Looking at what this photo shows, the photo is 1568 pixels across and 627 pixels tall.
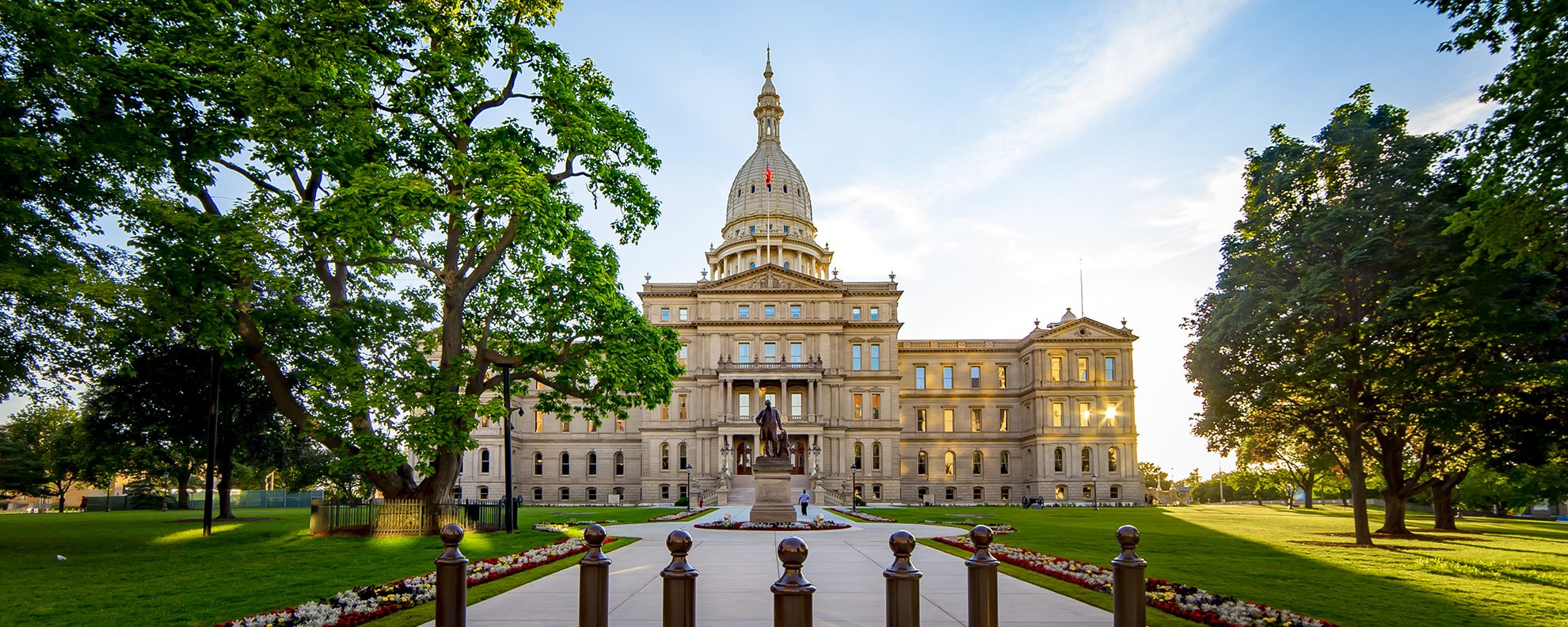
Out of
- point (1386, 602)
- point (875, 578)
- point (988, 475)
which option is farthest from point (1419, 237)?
point (988, 475)

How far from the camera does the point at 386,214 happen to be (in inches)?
779

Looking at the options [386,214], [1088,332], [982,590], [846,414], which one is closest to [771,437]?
[386,214]

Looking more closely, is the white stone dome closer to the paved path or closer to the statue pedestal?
the statue pedestal

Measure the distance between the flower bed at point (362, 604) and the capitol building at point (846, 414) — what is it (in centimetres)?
5199

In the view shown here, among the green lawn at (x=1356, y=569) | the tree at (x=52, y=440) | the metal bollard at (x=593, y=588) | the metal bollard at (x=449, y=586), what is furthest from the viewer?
the tree at (x=52, y=440)

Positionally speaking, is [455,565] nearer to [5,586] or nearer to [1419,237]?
[5,586]

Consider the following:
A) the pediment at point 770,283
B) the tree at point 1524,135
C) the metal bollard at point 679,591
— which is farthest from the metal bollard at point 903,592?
the pediment at point 770,283

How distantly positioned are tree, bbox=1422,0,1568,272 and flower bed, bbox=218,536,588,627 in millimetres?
14881

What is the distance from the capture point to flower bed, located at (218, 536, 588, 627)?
9.94 meters

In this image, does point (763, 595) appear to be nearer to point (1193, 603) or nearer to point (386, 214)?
point (1193, 603)

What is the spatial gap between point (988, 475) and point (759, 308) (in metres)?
28.2

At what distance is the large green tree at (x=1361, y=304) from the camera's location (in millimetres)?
21375

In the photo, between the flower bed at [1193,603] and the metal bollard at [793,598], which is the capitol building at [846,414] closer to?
the flower bed at [1193,603]

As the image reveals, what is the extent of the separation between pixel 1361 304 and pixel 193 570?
93.3 feet
